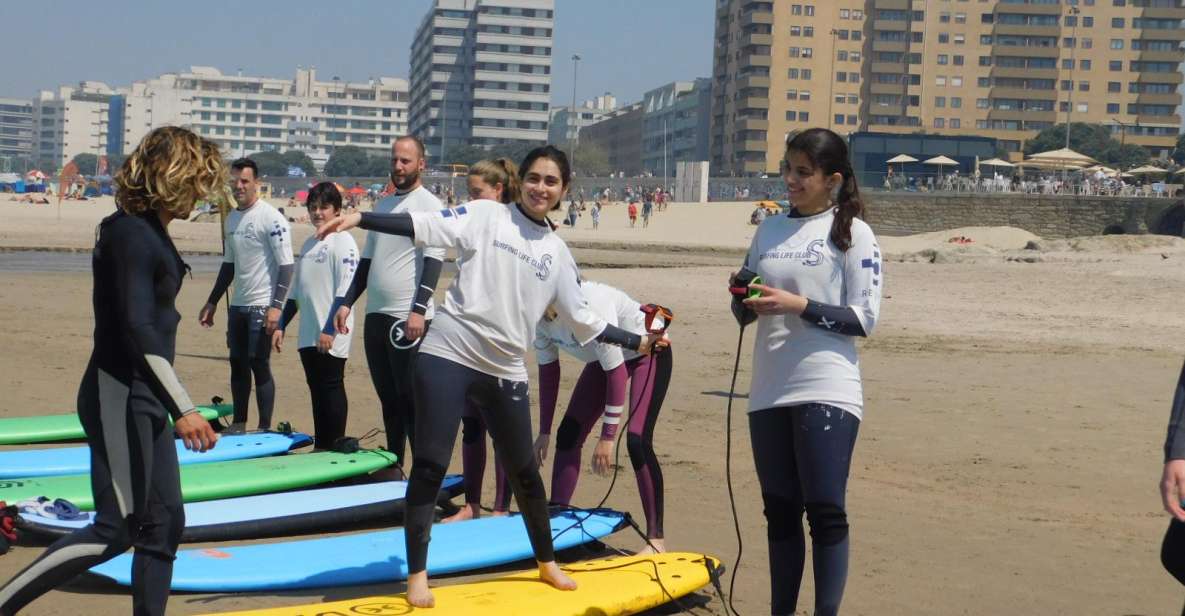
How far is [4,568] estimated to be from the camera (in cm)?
532

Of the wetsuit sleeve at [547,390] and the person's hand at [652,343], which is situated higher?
the person's hand at [652,343]

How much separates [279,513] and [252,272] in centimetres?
261

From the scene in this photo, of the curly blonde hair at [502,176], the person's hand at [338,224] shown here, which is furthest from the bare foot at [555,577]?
the curly blonde hair at [502,176]

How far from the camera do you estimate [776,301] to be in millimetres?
4176

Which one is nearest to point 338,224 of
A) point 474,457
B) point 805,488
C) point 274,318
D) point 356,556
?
point 356,556

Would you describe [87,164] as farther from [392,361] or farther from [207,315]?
[392,361]

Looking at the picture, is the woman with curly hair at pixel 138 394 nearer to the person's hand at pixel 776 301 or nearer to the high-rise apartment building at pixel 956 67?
the person's hand at pixel 776 301

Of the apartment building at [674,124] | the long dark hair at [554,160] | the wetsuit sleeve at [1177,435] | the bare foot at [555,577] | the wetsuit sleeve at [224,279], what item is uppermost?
the apartment building at [674,124]

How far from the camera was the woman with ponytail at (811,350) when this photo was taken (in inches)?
166

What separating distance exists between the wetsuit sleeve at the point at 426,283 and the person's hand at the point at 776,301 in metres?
2.43

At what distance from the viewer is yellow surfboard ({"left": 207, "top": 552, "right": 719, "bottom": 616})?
453cm

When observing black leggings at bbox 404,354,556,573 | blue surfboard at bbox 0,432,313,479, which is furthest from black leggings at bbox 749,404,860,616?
blue surfboard at bbox 0,432,313,479

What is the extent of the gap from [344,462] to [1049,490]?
4.29 m

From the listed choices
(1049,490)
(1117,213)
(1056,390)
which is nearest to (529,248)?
(1049,490)
